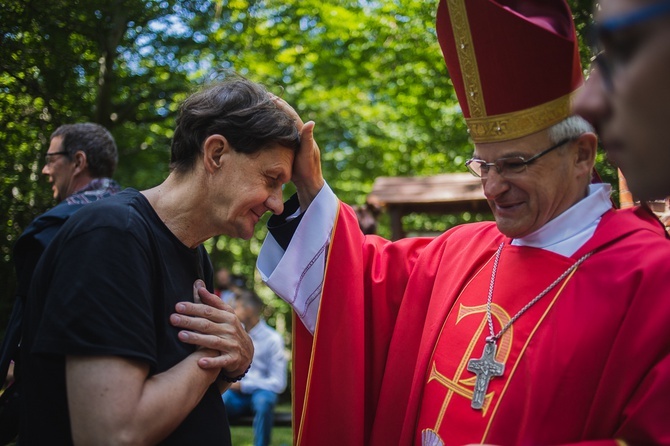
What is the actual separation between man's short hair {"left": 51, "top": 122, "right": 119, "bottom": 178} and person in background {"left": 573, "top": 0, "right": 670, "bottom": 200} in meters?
3.19

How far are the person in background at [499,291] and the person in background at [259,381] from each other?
169 inches

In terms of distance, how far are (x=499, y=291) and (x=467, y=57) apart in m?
0.89

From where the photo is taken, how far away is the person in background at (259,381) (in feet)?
22.8

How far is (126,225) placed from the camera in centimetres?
197

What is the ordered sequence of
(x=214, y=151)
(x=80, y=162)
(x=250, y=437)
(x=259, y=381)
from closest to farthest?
(x=214, y=151)
(x=80, y=162)
(x=259, y=381)
(x=250, y=437)

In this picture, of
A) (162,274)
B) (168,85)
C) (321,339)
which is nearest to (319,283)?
(321,339)

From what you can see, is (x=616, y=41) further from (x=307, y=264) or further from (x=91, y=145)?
(x=91, y=145)

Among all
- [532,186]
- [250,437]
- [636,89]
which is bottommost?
[250,437]

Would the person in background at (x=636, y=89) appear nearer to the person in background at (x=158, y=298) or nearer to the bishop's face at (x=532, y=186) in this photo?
the bishop's face at (x=532, y=186)

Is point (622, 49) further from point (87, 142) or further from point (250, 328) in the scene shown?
point (250, 328)

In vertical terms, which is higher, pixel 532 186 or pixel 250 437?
pixel 532 186

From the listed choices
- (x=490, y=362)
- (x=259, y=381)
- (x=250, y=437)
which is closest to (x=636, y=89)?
(x=490, y=362)

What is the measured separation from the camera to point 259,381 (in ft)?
23.5

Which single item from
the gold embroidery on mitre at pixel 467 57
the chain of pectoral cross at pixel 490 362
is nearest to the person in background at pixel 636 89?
the chain of pectoral cross at pixel 490 362
